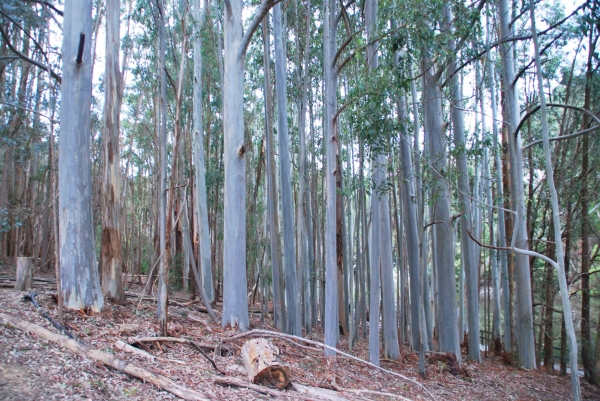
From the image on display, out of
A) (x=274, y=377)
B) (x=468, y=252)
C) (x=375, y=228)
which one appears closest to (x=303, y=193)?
(x=375, y=228)

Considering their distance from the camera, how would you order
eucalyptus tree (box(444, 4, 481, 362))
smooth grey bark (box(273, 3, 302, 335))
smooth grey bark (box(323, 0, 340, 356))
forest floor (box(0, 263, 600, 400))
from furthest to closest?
eucalyptus tree (box(444, 4, 481, 362)) < smooth grey bark (box(273, 3, 302, 335)) < smooth grey bark (box(323, 0, 340, 356)) < forest floor (box(0, 263, 600, 400))

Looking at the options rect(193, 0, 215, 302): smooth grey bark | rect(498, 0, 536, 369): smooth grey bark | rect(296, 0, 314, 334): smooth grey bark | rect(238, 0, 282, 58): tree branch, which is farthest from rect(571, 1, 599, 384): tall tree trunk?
rect(193, 0, 215, 302): smooth grey bark

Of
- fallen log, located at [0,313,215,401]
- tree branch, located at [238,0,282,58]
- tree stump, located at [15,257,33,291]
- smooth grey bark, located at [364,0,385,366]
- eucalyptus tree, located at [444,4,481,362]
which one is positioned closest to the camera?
fallen log, located at [0,313,215,401]

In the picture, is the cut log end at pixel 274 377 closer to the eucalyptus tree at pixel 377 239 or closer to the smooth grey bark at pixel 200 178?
the eucalyptus tree at pixel 377 239

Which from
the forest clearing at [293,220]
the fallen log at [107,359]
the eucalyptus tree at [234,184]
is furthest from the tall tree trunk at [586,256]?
the fallen log at [107,359]

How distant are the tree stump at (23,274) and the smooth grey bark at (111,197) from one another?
110cm

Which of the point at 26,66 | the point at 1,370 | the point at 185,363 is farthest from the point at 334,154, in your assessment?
the point at 26,66

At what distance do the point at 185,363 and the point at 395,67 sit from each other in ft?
18.0

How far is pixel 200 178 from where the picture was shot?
1284 cm

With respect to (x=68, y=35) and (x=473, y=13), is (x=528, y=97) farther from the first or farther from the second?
Result: (x=68, y=35)

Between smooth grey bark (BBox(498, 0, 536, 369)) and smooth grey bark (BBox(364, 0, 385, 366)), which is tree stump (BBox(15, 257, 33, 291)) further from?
smooth grey bark (BBox(498, 0, 536, 369))

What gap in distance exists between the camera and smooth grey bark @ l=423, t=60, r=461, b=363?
9.27 metres

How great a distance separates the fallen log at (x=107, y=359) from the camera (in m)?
3.96

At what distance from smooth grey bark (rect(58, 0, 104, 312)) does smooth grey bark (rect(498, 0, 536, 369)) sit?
8.69m
